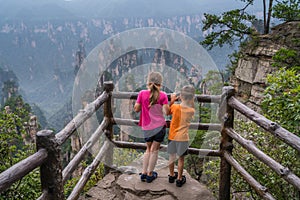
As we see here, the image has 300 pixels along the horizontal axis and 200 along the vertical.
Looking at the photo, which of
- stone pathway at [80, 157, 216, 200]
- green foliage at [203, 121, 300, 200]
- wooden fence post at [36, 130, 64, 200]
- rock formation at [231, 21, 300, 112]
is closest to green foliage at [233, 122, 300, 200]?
green foliage at [203, 121, 300, 200]

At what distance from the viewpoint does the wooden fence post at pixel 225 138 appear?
11.4ft

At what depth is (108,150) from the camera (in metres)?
4.21

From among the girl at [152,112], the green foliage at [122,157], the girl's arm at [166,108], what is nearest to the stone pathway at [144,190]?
the girl at [152,112]

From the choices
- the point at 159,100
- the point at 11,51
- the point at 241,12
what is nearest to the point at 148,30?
the point at 159,100

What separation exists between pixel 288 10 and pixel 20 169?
1243 centimetres

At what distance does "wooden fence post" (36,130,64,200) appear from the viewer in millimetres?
2186

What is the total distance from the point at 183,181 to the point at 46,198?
1.76m

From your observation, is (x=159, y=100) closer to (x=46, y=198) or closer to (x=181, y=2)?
(x=46, y=198)

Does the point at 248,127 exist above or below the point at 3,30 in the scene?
below

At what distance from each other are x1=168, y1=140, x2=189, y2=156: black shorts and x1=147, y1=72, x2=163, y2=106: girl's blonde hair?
543 mm

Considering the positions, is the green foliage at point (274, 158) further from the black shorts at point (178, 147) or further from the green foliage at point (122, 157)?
the green foliage at point (122, 157)

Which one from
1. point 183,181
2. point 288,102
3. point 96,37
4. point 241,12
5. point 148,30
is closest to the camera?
point 288,102

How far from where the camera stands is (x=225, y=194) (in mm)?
3709

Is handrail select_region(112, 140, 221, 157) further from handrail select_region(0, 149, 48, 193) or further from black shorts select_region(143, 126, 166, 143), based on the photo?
handrail select_region(0, 149, 48, 193)
